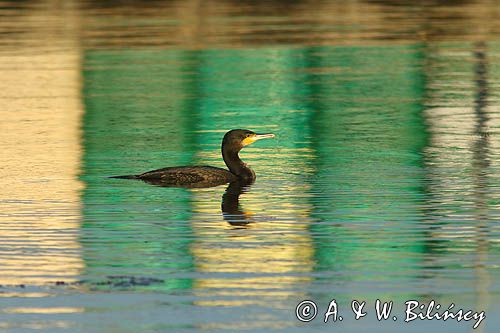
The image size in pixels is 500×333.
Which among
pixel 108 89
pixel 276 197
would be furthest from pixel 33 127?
pixel 276 197

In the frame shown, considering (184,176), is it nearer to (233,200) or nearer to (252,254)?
(233,200)

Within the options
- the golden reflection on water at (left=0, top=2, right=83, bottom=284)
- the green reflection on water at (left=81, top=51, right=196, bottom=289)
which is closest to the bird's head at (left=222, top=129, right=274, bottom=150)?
the green reflection on water at (left=81, top=51, right=196, bottom=289)

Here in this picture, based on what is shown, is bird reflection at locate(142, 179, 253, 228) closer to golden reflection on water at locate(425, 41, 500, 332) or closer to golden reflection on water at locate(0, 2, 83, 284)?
golden reflection on water at locate(0, 2, 83, 284)

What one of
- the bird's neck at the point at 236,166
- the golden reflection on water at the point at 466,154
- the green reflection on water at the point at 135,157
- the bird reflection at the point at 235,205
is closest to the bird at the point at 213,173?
the bird's neck at the point at 236,166

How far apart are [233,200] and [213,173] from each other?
5.46ft

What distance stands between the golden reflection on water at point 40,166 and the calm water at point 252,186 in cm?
5

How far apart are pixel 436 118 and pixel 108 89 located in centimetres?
862

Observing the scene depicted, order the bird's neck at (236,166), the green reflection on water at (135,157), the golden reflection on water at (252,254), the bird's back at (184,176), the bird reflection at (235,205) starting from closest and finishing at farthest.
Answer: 1. the golden reflection on water at (252,254)
2. the green reflection on water at (135,157)
3. the bird reflection at (235,205)
4. the bird's back at (184,176)
5. the bird's neck at (236,166)

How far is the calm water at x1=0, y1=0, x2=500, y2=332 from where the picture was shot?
1397 cm

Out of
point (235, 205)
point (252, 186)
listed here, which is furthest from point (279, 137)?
point (235, 205)

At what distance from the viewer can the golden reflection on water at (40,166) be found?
1578 centimetres

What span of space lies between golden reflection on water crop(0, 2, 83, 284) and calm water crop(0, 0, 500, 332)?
48mm

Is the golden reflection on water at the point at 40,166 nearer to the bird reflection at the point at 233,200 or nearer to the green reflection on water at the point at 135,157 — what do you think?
the green reflection on water at the point at 135,157

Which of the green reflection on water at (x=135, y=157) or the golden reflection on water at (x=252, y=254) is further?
the green reflection on water at (x=135, y=157)
